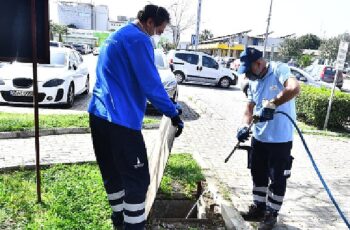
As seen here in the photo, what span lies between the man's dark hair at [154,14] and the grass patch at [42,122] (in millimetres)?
4483

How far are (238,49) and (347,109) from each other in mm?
50498

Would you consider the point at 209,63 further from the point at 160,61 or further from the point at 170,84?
the point at 170,84

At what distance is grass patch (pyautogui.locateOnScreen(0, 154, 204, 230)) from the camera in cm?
353

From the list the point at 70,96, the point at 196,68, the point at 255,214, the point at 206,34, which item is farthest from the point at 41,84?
the point at 206,34

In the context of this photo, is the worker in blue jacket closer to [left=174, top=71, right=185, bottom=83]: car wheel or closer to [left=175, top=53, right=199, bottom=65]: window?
[left=174, top=71, right=185, bottom=83]: car wheel

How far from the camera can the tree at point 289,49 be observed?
51500 millimetres

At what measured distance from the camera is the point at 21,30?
3.67 metres

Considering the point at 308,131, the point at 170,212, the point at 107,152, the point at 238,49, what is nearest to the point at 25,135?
the point at 170,212

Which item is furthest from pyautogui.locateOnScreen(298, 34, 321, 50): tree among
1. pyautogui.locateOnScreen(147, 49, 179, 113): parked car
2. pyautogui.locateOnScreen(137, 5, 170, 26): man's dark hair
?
pyautogui.locateOnScreen(137, 5, 170, 26): man's dark hair

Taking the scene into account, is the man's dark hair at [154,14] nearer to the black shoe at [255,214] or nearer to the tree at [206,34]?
the black shoe at [255,214]

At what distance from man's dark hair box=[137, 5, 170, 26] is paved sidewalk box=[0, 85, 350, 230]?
2.46 metres

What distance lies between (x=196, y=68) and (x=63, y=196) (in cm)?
1502

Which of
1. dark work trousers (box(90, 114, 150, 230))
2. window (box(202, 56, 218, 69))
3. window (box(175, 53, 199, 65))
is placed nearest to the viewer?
dark work trousers (box(90, 114, 150, 230))

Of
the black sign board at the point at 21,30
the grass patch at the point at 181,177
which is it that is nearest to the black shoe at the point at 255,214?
the grass patch at the point at 181,177
